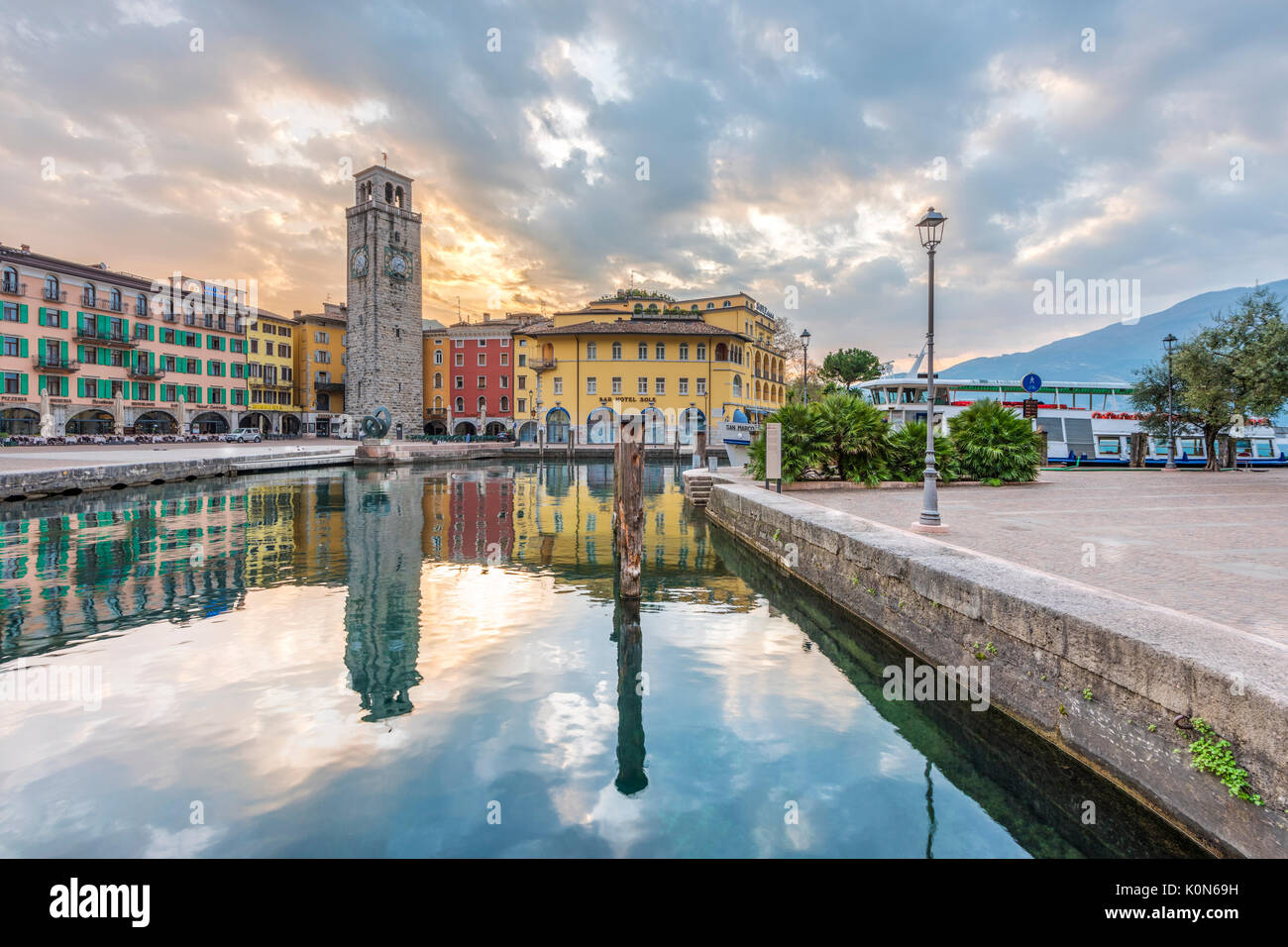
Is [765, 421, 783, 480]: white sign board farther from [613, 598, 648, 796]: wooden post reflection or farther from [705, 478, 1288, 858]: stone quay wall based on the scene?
[705, 478, 1288, 858]: stone quay wall

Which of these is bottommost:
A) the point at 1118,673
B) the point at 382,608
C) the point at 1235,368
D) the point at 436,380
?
the point at 382,608

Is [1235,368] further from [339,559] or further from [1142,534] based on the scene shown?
[339,559]

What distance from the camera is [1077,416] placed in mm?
31891

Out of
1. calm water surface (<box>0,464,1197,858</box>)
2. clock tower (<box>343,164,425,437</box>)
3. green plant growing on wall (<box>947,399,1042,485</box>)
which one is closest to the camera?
calm water surface (<box>0,464,1197,858</box>)

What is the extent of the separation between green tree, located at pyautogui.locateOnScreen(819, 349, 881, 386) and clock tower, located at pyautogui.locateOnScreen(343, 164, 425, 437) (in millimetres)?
42022

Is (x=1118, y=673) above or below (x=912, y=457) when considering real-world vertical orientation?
below

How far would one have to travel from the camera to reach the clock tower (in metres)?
60.0

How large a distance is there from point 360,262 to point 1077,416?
58073 millimetres

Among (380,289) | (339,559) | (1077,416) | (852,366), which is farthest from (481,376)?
(339,559)

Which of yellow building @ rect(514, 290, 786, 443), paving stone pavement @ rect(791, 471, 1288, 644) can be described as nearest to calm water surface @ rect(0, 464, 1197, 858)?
paving stone pavement @ rect(791, 471, 1288, 644)

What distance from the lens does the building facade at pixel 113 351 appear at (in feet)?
148
